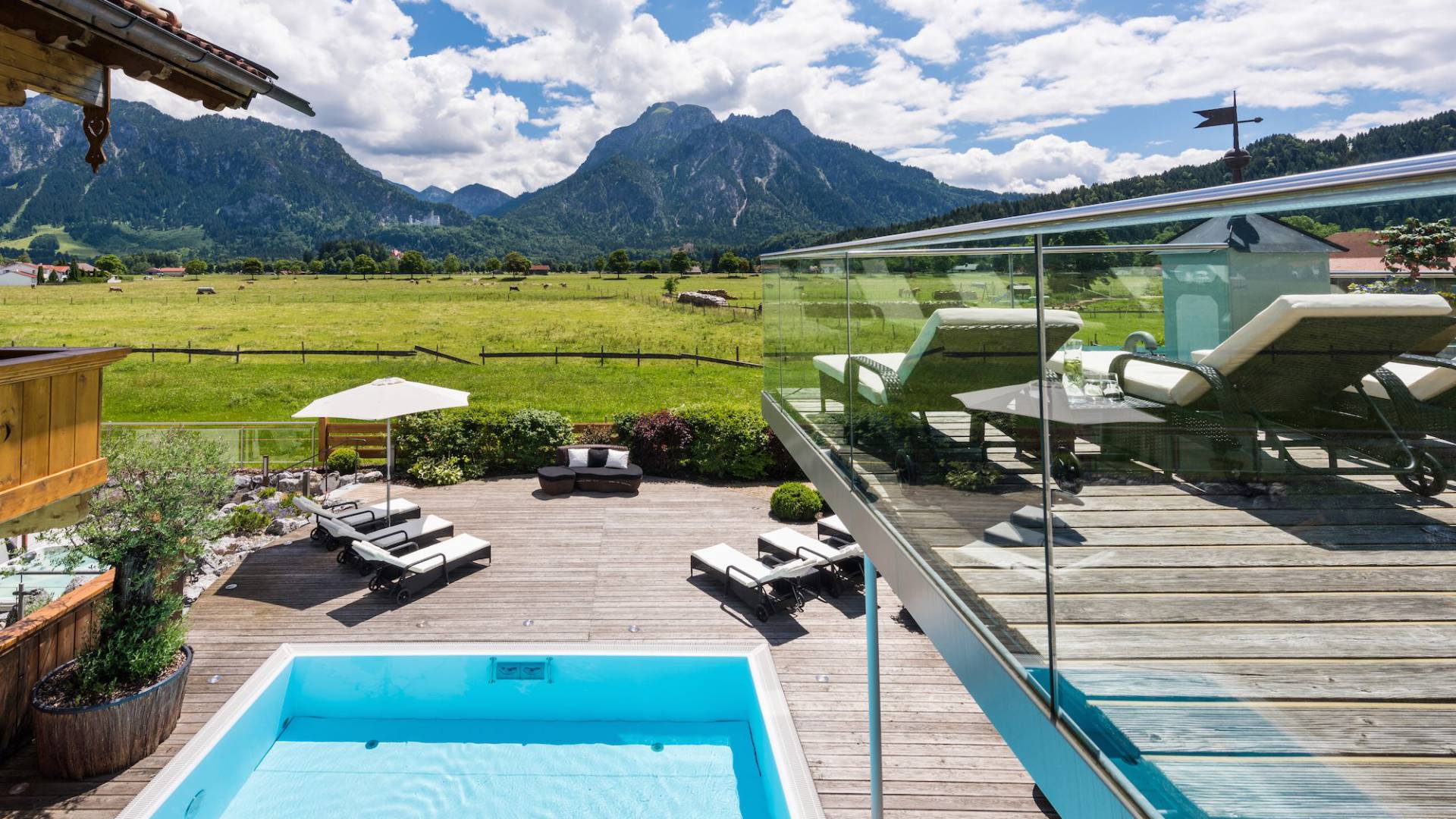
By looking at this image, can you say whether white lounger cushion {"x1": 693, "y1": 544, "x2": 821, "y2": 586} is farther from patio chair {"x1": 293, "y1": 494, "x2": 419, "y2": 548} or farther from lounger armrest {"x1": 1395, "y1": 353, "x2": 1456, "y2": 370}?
lounger armrest {"x1": 1395, "y1": 353, "x2": 1456, "y2": 370}

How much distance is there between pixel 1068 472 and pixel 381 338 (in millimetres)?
43251

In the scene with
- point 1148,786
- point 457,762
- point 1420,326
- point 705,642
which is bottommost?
point 457,762

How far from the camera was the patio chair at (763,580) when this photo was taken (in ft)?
29.2

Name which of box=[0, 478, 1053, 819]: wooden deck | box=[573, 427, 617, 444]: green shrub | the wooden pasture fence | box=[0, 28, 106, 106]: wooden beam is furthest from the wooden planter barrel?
box=[573, 427, 617, 444]: green shrub

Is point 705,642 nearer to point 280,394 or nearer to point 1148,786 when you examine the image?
point 1148,786

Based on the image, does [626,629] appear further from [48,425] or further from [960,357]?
[960,357]

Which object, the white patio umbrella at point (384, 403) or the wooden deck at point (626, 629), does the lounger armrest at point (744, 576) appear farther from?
the white patio umbrella at point (384, 403)

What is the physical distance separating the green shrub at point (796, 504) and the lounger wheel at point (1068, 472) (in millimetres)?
10977

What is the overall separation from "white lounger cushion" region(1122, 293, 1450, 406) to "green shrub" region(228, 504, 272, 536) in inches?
530

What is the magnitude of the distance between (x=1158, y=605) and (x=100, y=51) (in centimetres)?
687

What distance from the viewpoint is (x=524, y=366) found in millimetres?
33594

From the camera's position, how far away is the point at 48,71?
495 centimetres

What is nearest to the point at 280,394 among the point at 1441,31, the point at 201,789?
the point at 201,789

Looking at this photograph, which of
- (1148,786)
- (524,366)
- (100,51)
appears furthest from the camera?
(524,366)
